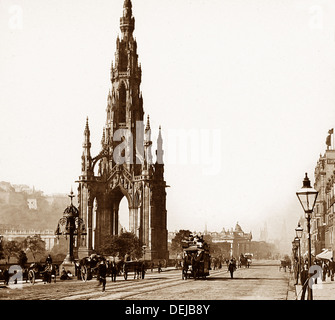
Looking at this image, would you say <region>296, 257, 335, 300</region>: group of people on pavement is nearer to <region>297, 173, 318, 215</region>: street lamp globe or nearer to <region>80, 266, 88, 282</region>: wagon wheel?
<region>297, 173, 318, 215</region>: street lamp globe

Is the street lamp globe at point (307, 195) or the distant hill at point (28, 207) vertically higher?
the distant hill at point (28, 207)

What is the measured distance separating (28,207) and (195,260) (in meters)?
66.9

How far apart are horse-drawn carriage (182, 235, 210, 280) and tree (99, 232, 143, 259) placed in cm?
3931

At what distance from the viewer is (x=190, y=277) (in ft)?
149

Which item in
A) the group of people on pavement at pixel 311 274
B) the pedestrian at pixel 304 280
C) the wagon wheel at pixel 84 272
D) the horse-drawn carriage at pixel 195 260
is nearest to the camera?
the group of people on pavement at pixel 311 274

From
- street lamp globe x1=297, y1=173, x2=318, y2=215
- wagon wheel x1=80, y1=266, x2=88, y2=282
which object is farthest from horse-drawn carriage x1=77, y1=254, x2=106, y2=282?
street lamp globe x1=297, y1=173, x2=318, y2=215

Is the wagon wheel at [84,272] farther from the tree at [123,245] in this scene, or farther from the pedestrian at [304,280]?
the tree at [123,245]

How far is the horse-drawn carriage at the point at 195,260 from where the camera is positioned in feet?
147

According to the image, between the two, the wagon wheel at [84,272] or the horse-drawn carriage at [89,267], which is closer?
the horse-drawn carriage at [89,267]

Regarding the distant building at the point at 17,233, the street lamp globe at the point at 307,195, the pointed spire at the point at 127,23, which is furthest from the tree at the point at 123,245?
the street lamp globe at the point at 307,195

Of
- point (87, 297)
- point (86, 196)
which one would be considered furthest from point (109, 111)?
point (87, 297)

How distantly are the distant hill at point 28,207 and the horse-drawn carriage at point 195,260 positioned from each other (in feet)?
151
